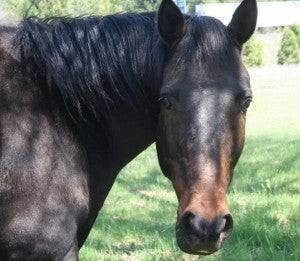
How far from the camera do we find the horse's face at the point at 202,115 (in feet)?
7.52

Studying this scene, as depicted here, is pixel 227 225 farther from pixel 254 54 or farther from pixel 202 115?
pixel 254 54

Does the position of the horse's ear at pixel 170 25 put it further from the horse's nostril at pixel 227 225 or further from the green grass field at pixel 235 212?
the green grass field at pixel 235 212

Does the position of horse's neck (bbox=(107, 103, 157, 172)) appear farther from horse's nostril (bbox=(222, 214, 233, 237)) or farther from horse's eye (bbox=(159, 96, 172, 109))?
horse's nostril (bbox=(222, 214, 233, 237))

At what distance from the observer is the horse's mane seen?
2.77 m

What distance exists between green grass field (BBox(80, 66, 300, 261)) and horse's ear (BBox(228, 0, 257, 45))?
1.96 meters


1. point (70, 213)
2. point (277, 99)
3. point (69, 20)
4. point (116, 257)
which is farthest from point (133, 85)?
point (277, 99)

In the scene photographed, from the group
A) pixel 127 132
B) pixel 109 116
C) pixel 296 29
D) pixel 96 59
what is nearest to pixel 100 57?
pixel 96 59

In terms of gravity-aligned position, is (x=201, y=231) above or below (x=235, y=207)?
above

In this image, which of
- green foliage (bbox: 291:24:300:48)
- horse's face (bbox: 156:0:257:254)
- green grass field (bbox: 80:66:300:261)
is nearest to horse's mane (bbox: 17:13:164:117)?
horse's face (bbox: 156:0:257:254)

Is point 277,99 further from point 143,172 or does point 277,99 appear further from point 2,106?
point 2,106

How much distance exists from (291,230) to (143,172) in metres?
3.59

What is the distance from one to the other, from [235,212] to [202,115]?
3107mm

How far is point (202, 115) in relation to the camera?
2406 millimetres

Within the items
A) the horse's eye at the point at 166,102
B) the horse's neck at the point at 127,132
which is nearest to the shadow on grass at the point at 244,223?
the horse's neck at the point at 127,132
